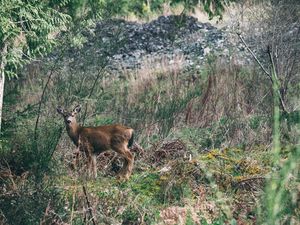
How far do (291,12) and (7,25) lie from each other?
743cm

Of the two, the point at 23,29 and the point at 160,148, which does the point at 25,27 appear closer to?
the point at 23,29

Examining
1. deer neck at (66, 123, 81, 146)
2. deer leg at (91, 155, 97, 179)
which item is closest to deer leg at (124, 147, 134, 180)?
deer leg at (91, 155, 97, 179)

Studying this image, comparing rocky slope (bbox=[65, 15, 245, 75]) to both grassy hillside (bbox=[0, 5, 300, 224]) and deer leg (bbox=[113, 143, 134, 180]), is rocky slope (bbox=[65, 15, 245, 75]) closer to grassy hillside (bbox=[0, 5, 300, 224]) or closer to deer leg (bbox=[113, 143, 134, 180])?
grassy hillside (bbox=[0, 5, 300, 224])

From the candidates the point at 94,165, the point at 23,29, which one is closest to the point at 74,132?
the point at 94,165

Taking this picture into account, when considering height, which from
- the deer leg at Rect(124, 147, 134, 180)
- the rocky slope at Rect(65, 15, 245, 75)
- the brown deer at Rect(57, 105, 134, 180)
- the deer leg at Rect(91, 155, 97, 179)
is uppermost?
the rocky slope at Rect(65, 15, 245, 75)

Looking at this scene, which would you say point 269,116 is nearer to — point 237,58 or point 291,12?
point 291,12

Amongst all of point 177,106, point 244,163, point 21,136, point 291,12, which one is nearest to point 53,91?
point 177,106

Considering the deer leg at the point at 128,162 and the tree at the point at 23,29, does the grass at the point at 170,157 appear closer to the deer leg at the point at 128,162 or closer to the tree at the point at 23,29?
the deer leg at the point at 128,162

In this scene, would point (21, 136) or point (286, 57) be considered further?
point (286, 57)

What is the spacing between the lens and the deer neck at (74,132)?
44.7 feet

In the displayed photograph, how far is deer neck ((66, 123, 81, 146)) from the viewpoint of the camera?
44.7 ft

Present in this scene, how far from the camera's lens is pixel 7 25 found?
10812mm

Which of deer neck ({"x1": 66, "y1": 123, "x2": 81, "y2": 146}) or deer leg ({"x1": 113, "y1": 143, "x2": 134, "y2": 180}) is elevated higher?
deer neck ({"x1": 66, "y1": 123, "x2": 81, "y2": 146})

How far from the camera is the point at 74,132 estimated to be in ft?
45.0
